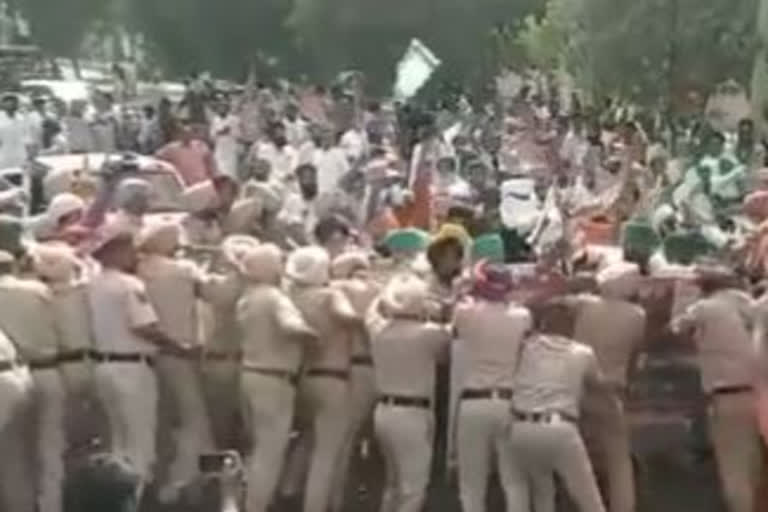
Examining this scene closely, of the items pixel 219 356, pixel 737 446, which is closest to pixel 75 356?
pixel 219 356

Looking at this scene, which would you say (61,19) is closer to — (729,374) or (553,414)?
(729,374)

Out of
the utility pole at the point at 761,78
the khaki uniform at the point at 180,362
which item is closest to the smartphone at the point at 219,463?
the khaki uniform at the point at 180,362

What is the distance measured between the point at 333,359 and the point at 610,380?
58.2 inches

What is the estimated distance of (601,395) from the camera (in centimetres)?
1238

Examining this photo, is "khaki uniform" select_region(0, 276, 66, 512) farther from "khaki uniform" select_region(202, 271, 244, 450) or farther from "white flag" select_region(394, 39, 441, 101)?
"white flag" select_region(394, 39, 441, 101)

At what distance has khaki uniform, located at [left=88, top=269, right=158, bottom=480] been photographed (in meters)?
12.4

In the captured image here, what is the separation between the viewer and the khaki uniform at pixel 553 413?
38.4ft

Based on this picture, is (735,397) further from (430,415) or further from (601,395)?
(430,415)

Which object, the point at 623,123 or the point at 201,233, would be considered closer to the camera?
the point at 201,233

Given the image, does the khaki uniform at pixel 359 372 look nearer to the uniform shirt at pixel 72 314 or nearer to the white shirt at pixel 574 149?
the uniform shirt at pixel 72 314

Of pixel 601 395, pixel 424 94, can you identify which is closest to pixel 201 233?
pixel 601 395

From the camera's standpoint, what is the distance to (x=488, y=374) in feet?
39.0

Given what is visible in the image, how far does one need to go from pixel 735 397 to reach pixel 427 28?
38.2 meters

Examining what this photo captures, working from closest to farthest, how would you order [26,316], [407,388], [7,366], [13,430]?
1. [7,366]
2. [407,388]
3. [26,316]
4. [13,430]
